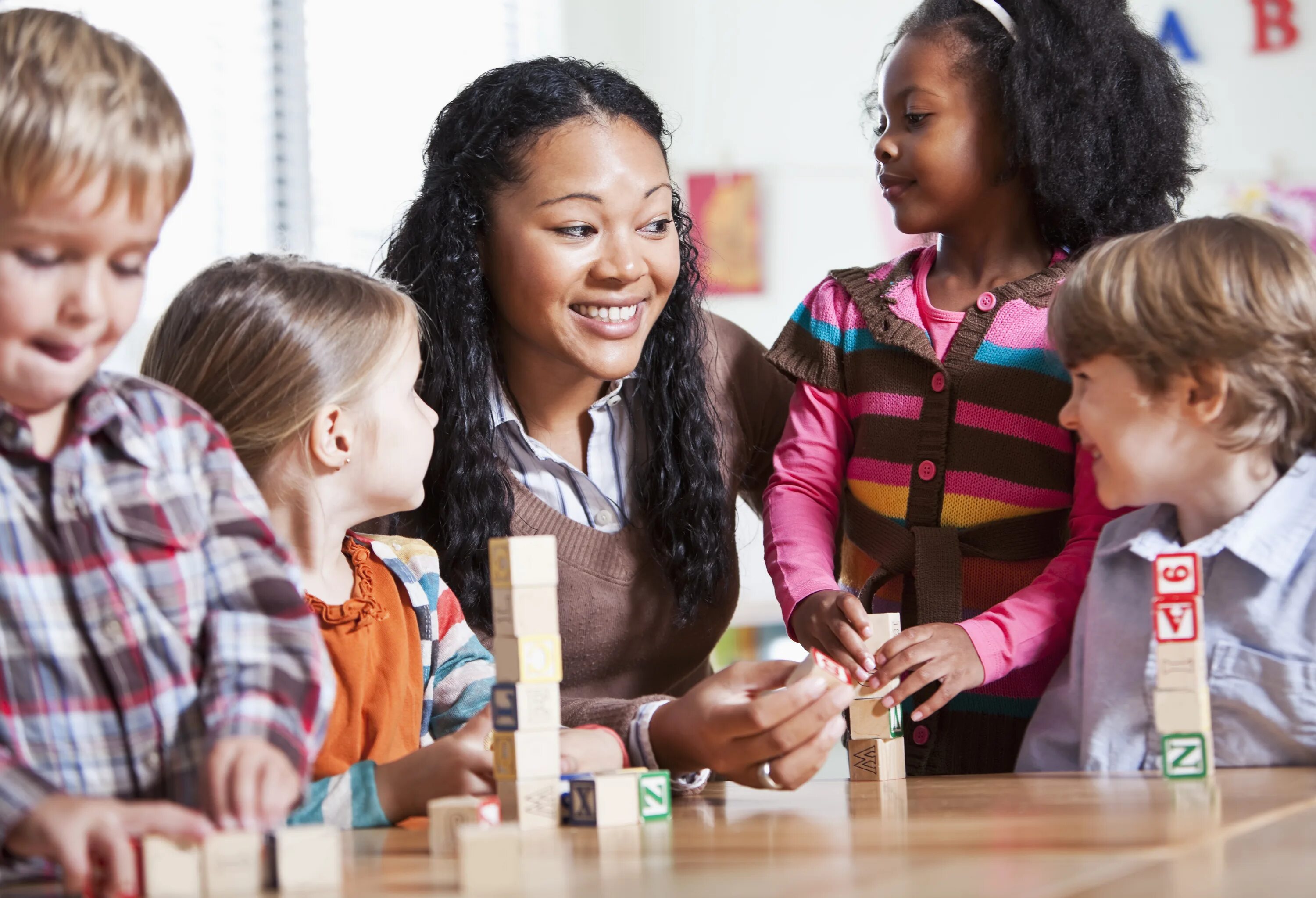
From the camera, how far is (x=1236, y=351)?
4.76 feet

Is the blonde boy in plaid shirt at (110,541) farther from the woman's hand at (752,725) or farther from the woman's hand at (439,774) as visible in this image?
the woman's hand at (752,725)

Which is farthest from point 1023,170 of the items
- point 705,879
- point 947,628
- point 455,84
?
point 455,84

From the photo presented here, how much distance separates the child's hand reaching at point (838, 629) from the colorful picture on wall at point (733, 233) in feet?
10.5

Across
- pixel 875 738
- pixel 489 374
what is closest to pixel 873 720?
pixel 875 738

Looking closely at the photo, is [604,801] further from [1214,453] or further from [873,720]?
[1214,453]

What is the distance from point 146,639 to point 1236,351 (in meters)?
1.09

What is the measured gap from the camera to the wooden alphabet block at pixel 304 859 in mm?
938

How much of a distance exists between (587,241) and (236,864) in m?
1.08

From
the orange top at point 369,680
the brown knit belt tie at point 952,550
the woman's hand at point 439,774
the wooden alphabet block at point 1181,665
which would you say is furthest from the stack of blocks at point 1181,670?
the orange top at point 369,680

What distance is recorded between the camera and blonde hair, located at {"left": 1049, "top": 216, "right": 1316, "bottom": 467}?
57.1 inches

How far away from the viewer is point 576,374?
1981 millimetres

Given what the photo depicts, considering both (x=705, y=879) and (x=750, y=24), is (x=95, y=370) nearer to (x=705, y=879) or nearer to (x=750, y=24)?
(x=705, y=879)

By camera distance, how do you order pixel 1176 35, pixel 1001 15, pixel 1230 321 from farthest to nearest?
pixel 1176 35, pixel 1001 15, pixel 1230 321

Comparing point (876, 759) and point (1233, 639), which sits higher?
point (1233, 639)
